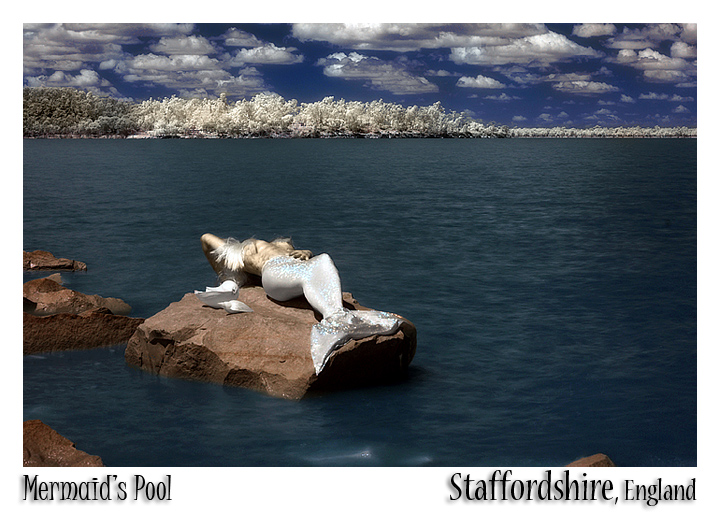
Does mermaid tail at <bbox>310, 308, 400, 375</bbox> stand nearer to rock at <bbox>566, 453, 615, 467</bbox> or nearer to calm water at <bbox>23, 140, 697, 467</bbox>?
calm water at <bbox>23, 140, 697, 467</bbox>

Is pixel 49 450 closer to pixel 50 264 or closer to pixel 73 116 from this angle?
pixel 50 264

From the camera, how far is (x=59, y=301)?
490 inches

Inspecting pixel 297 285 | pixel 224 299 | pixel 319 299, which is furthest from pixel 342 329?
pixel 224 299

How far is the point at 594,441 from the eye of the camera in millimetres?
8250

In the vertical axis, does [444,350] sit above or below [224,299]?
below

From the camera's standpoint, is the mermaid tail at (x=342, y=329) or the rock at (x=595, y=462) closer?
the rock at (x=595, y=462)

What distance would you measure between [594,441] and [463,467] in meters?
1.72

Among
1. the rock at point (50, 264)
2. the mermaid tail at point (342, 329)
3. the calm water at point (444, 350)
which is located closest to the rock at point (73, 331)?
the calm water at point (444, 350)

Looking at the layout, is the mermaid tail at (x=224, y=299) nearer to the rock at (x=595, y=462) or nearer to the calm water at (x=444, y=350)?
the calm water at (x=444, y=350)

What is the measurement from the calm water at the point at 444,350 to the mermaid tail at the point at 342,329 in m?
0.54

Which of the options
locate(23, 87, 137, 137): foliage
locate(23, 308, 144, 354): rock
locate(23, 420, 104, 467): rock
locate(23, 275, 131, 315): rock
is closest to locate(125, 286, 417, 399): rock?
locate(23, 308, 144, 354): rock

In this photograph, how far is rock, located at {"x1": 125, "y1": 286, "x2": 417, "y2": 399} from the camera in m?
9.06

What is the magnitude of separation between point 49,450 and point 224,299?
3217 mm

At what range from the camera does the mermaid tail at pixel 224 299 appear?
10.1 m
